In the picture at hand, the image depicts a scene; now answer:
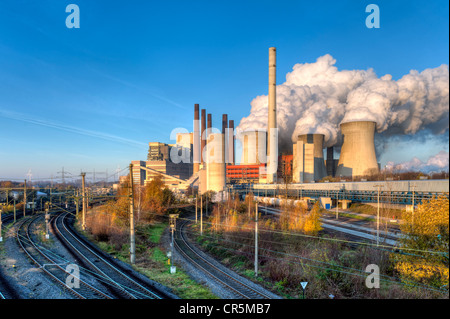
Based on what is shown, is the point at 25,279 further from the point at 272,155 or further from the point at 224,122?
the point at 224,122

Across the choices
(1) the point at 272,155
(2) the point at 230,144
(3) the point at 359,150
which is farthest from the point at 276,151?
(2) the point at 230,144

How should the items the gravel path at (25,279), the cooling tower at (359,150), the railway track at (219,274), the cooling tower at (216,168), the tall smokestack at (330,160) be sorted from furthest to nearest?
the tall smokestack at (330,160) < the cooling tower at (359,150) < the cooling tower at (216,168) < the railway track at (219,274) < the gravel path at (25,279)

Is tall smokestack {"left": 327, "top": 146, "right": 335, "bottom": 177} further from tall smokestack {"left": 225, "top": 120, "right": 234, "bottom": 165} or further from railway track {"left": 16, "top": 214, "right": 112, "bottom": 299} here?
railway track {"left": 16, "top": 214, "right": 112, "bottom": 299}

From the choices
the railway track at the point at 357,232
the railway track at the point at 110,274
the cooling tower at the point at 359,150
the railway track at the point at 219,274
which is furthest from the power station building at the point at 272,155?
the railway track at the point at 110,274

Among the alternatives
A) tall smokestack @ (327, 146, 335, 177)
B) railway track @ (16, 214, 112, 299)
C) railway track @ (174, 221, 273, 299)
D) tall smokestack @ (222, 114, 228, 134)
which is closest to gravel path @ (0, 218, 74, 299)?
railway track @ (16, 214, 112, 299)

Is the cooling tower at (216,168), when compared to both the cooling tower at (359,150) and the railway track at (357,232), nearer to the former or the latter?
the railway track at (357,232)
